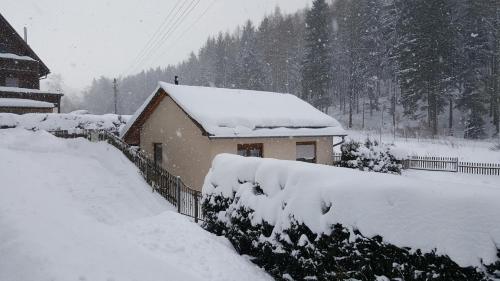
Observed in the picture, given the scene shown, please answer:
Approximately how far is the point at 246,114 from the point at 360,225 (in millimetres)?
12159

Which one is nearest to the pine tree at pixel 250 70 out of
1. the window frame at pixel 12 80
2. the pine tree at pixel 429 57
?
the pine tree at pixel 429 57

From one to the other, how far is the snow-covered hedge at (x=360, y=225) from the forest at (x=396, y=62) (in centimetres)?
3877

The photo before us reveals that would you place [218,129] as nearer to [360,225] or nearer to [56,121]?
[360,225]

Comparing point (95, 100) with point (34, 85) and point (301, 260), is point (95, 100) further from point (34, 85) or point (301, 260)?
point (301, 260)

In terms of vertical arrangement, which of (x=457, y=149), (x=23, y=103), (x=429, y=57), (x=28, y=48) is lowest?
(x=457, y=149)

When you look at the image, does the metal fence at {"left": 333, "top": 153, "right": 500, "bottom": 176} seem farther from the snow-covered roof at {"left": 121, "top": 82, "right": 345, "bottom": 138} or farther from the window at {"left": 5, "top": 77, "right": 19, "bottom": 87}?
the window at {"left": 5, "top": 77, "right": 19, "bottom": 87}

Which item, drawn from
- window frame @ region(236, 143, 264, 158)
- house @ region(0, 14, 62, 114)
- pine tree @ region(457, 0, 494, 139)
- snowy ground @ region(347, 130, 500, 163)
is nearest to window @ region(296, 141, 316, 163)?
window frame @ region(236, 143, 264, 158)

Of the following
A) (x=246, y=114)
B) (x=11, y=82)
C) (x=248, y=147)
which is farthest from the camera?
(x=11, y=82)

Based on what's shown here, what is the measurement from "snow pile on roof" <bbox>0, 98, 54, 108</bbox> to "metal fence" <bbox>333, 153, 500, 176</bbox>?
1128 inches

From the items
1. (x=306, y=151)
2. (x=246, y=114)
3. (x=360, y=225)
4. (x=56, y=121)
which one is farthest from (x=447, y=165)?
(x=56, y=121)

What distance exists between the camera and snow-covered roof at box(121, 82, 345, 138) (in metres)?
14.3

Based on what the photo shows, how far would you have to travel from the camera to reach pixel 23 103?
31031 millimetres

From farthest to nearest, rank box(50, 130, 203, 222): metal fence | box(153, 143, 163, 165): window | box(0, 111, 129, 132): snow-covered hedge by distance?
box(0, 111, 129, 132): snow-covered hedge → box(153, 143, 163, 165): window → box(50, 130, 203, 222): metal fence

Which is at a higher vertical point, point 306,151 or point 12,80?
point 12,80
